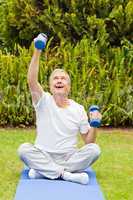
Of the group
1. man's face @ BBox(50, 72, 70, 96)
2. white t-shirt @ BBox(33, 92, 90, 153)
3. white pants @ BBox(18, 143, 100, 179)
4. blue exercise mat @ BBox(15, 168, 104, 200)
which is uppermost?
man's face @ BBox(50, 72, 70, 96)

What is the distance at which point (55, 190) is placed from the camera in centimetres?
652

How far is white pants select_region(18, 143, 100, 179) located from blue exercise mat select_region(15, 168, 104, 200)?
0.49 ft

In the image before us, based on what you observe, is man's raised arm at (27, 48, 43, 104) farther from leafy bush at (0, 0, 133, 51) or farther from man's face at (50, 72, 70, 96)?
→ leafy bush at (0, 0, 133, 51)

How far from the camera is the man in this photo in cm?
712

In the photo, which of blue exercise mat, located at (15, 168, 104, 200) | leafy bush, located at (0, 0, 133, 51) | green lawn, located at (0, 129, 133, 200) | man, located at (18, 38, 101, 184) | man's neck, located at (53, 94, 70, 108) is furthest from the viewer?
leafy bush, located at (0, 0, 133, 51)

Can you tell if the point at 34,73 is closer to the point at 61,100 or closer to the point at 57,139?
the point at 61,100

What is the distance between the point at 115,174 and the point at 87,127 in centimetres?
81

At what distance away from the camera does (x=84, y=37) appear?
39.3ft

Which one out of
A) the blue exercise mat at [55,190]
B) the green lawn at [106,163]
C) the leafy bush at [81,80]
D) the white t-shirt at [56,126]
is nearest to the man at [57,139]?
the white t-shirt at [56,126]

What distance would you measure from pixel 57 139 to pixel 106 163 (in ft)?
4.77

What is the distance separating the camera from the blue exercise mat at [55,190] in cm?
624

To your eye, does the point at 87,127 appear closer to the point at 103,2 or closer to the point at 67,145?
the point at 67,145

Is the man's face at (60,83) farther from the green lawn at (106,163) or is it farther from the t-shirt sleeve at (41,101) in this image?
the green lawn at (106,163)

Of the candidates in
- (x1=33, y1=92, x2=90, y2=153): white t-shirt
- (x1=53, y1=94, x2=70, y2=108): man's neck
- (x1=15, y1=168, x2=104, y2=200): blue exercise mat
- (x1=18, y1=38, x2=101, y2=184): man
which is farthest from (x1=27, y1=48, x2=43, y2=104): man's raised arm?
(x1=15, y1=168, x2=104, y2=200): blue exercise mat
